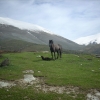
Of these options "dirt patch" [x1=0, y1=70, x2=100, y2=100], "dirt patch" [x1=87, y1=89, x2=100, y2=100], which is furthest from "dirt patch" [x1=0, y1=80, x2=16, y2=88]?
"dirt patch" [x1=87, y1=89, x2=100, y2=100]

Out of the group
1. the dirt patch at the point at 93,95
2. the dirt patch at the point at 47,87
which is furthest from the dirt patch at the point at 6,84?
the dirt patch at the point at 93,95

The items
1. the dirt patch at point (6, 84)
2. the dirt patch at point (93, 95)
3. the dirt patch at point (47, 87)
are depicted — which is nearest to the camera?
the dirt patch at point (93, 95)

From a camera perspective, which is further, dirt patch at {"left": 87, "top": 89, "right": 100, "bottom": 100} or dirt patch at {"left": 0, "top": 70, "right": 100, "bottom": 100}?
dirt patch at {"left": 0, "top": 70, "right": 100, "bottom": 100}

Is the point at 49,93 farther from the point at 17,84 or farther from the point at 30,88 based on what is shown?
the point at 17,84

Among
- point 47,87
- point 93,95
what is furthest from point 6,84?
point 93,95

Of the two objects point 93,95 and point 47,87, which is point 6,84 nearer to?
point 47,87

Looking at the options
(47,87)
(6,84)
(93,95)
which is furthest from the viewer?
(6,84)

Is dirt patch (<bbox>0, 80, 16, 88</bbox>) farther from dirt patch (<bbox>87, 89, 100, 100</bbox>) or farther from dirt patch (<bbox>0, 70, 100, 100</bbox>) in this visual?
dirt patch (<bbox>87, 89, 100, 100</bbox>)

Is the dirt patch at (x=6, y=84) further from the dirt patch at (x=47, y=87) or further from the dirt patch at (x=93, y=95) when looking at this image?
the dirt patch at (x=93, y=95)

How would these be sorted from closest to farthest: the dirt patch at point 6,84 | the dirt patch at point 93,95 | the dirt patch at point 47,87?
1. the dirt patch at point 93,95
2. the dirt patch at point 47,87
3. the dirt patch at point 6,84

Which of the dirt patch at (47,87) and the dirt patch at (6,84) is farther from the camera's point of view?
the dirt patch at (6,84)

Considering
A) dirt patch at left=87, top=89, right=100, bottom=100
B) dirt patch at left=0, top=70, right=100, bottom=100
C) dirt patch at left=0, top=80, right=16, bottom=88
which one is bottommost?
dirt patch at left=87, top=89, right=100, bottom=100

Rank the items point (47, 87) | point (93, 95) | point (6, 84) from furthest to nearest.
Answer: point (6, 84)
point (47, 87)
point (93, 95)

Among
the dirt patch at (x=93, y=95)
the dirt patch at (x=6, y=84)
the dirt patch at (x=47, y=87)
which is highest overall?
the dirt patch at (x=6, y=84)
